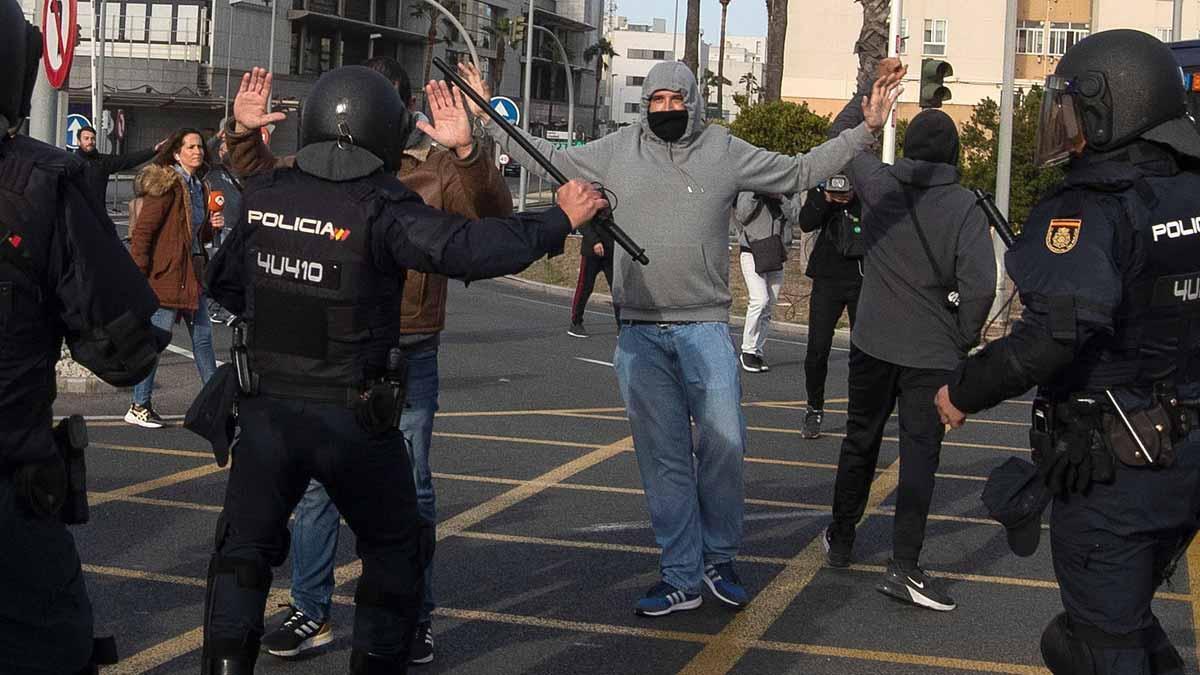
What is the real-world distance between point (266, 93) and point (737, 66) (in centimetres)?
16096

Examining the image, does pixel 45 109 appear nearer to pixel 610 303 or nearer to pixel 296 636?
pixel 296 636

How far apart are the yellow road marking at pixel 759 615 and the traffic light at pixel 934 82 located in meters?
2.96

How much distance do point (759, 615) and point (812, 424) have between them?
4308 mm

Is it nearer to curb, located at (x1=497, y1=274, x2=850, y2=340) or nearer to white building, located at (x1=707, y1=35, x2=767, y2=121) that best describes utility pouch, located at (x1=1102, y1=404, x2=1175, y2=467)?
curb, located at (x1=497, y1=274, x2=850, y2=340)

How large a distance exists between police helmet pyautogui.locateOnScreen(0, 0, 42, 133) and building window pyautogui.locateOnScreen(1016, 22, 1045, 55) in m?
57.6

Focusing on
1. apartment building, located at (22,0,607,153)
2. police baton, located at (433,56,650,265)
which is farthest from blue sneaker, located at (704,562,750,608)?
apartment building, located at (22,0,607,153)

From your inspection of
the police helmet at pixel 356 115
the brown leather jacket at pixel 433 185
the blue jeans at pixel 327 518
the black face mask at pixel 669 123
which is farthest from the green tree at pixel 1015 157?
the police helmet at pixel 356 115

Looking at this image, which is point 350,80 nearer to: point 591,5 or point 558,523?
point 558,523

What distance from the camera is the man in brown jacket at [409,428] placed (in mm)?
5527

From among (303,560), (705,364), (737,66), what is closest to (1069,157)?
(705,364)

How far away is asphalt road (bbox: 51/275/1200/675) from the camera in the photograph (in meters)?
5.82

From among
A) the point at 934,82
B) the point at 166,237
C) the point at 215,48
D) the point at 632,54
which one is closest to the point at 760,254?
the point at 934,82

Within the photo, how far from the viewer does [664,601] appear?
20.6ft

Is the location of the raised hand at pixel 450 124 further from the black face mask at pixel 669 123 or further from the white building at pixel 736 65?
the white building at pixel 736 65
